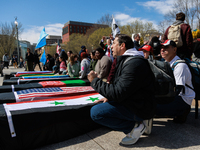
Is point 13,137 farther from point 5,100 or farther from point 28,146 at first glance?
point 5,100

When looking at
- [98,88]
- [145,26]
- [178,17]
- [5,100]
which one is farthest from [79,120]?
[145,26]

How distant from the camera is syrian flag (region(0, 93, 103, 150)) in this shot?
80.4 inches

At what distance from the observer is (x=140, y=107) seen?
77.8 inches

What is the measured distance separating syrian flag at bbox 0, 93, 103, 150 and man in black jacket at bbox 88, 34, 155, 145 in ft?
1.25

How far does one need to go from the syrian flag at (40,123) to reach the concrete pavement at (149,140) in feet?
0.40

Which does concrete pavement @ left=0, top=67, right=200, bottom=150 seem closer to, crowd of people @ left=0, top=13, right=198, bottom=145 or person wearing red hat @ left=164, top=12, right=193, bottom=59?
crowd of people @ left=0, top=13, right=198, bottom=145

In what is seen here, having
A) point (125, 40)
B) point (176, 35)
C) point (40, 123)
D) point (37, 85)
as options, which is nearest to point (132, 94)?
point (125, 40)

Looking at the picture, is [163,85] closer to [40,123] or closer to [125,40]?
[125,40]

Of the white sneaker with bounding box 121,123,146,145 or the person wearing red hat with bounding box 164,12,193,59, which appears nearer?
the white sneaker with bounding box 121,123,146,145

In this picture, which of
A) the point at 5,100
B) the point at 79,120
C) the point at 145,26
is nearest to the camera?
the point at 79,120

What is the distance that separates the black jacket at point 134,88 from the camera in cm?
190

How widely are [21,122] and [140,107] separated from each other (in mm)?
1520

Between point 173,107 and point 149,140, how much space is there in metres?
0.69

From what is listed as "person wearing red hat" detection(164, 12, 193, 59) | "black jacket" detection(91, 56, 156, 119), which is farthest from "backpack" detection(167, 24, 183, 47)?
"black jacket" detection(91, 56, 156, 119)
